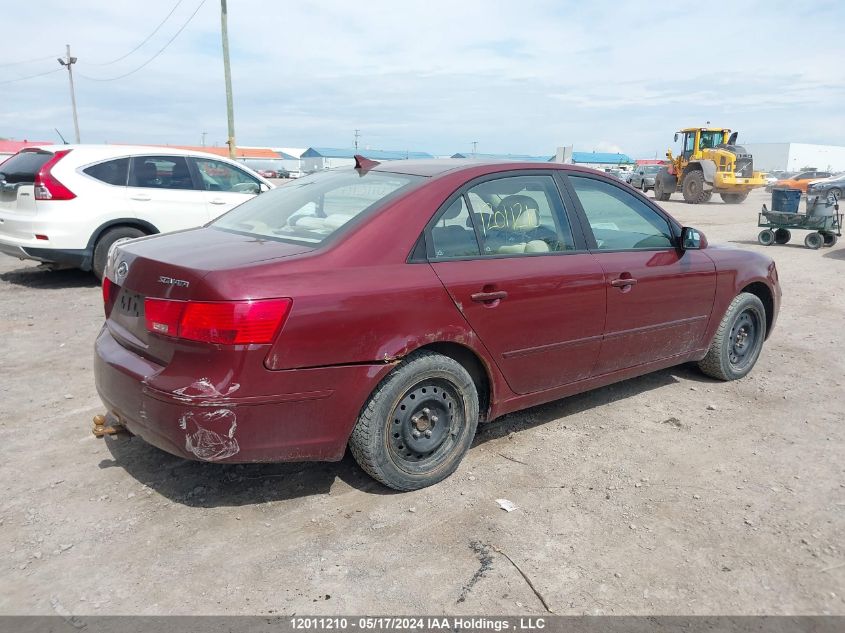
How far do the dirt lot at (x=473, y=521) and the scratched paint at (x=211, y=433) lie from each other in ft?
1.33

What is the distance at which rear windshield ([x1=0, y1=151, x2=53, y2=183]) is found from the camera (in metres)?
7.16

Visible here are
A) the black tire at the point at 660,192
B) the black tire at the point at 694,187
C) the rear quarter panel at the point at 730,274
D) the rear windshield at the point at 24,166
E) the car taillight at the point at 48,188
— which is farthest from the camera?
the black tire at the point at 660,192

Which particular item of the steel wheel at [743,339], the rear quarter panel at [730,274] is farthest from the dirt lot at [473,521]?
the rear quarter panel at [730,274]

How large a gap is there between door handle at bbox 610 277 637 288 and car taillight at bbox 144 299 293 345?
200cm

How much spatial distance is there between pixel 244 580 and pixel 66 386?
2.70 m

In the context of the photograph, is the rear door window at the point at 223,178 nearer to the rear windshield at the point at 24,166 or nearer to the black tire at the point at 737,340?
the rear windshield at the point at 24,166

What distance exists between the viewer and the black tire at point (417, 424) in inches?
117

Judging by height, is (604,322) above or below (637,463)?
above

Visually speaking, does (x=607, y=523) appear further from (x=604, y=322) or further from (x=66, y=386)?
(x=66, y=386)

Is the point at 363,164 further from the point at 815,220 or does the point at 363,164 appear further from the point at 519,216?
the point at 815,220

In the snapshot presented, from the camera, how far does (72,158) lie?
722 cm

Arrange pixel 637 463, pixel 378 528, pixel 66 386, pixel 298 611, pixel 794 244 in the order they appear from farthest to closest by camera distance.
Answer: pixel 794 244, pixel 66 386, pixel 637 463, pixel 378 528, pixel 298 611

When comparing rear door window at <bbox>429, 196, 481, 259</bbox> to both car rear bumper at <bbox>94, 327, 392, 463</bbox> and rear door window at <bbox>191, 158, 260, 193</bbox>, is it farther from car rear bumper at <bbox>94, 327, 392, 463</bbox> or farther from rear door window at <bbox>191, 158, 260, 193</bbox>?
rear door window at <bbox>191, 158, 260, 193</bbox>

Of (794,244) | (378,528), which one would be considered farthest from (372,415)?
(794,244)
